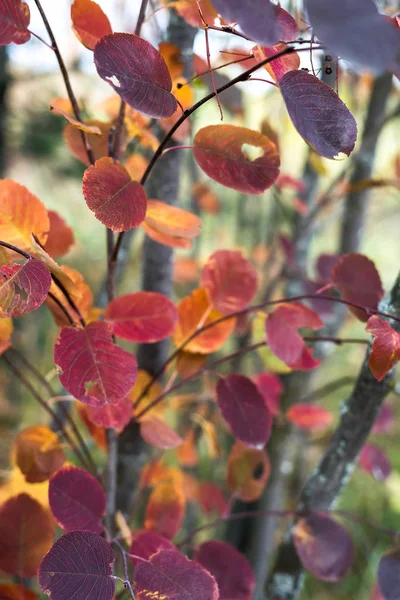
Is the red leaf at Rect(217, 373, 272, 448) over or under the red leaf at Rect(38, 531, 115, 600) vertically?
under

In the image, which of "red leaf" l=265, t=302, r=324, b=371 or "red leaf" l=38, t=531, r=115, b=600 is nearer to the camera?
"red leaf" l=38, t=531, r=115, b=600

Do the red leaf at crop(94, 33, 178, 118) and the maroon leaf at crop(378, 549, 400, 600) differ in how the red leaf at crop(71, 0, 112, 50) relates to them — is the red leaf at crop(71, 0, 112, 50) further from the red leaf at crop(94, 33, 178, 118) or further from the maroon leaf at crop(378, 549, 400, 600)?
the maroon leaf at crop(378, 549, 400, 600)

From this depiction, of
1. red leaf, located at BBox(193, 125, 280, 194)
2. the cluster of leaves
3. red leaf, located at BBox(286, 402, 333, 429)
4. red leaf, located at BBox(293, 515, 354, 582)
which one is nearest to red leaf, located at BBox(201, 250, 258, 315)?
the cluster of leaves

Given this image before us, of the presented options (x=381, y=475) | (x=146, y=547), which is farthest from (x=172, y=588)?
(x=381, y=475)

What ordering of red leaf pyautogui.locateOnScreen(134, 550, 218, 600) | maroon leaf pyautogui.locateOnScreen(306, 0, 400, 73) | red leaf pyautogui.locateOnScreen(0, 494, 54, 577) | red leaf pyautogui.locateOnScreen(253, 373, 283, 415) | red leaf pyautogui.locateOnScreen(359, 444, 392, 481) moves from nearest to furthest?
maroon leaf pyautogui.locateOnScreen(306, 0, 400, 73) → red leaf pyautogui.locateOnScreen(134, 550, 218, 600) → red leaf pyautogui.locateOnScreen(0, 494, 54, 577) → red leaf pyautogui.locateOnScreen(253, 373, 283, 415) → red leaf pyautogui.locateOnScreen(359, 444, 392, 481)

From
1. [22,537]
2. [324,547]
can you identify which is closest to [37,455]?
[22,537]

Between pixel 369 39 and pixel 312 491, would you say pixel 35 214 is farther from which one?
pixel 312 491
